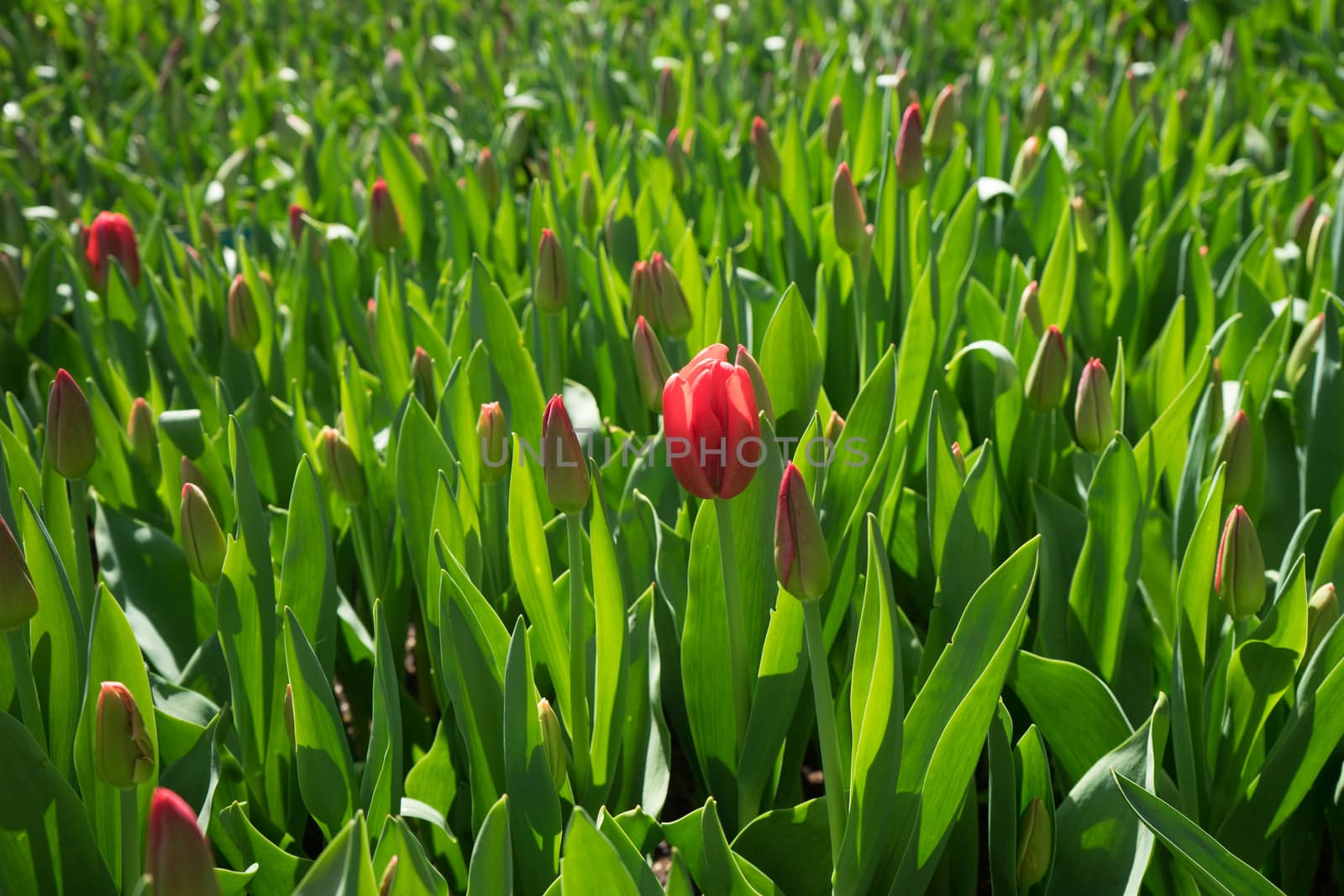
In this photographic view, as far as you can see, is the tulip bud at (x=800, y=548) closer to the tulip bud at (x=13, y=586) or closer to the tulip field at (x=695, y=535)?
the tulip field at (x=695, y=535)

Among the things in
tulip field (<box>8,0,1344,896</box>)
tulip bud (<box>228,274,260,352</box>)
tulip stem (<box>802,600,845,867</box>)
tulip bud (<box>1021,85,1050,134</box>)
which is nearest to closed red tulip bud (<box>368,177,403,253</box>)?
tulip field (<box>8,0,1344,896</box>)

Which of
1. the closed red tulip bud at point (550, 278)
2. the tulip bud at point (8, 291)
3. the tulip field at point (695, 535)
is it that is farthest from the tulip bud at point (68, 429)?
the tulip bud at point (8, 291)

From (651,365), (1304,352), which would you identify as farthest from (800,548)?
(1304,352)

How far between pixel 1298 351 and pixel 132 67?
375 cm

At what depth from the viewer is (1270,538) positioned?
55.3 inches

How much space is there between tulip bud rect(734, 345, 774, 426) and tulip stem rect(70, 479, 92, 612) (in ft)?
2.14

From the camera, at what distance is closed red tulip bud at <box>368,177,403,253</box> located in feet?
5.84

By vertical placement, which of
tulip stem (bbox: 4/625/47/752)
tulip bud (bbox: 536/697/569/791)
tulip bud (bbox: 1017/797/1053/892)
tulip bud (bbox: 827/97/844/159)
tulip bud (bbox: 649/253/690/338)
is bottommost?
tulip bud (bbox: 1017/797/1053/892)

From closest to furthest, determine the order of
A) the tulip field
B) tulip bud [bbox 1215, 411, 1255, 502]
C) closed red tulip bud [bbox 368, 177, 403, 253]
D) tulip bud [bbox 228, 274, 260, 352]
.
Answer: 1. the tulip field
2. tulip bud [bbox 1215, 411, 1255, 502]
3. tulip bud [bbox 228, 274, 260, 352]
4. closed red tulip bud [bbox 368, 177, 403, 253]

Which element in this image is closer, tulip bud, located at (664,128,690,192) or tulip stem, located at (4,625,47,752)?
tulip stem, located at (4,625,47,752)

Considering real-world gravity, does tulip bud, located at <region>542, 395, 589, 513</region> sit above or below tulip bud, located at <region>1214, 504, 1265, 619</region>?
above

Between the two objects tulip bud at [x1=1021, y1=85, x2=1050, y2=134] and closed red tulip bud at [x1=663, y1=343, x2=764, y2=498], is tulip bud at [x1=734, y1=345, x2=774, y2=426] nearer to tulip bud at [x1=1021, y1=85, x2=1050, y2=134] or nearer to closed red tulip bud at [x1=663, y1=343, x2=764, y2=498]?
closed red tulip bud at [x1=663, y1=343, x2=764, y2=498]

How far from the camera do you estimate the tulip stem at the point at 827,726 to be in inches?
34.6

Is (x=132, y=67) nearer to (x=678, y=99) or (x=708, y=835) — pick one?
(x=678, y=99)
